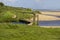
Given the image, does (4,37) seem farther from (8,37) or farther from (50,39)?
(50,39)

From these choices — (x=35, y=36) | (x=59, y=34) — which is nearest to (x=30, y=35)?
(x=35, y=36)

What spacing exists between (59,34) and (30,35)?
9.51 ft

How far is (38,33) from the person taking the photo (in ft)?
62.2

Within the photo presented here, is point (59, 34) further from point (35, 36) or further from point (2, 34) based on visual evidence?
point (2, 34)

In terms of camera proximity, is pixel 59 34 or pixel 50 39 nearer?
pixel 50 39

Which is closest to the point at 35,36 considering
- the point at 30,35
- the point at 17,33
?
the point at 30,35

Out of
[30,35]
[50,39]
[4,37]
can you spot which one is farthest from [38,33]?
[4,37]

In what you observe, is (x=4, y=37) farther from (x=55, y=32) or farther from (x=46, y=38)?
(x=55, y=32)

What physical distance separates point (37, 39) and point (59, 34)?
10.7 ft

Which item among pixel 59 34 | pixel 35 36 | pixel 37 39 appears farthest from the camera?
pixel 59 34

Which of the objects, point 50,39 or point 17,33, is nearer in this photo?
point 50,39

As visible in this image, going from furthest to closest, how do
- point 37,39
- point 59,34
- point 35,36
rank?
point 59,34 → point 35,36 → point 37,39

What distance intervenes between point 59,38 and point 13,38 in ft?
12.7

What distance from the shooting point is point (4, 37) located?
663 inches
